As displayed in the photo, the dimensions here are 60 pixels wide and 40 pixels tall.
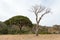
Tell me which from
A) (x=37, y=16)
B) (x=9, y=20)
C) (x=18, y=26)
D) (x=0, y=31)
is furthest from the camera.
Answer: (x=9, y=20)

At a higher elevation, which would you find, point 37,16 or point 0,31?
point 37,16

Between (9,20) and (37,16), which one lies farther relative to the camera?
(9,20)

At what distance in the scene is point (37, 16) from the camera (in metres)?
38.2

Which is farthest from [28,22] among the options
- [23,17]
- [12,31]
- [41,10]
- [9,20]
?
[41,10]

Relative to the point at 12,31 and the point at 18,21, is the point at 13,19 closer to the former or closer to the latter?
the point at 18,21

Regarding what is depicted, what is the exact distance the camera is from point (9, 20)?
62219 mm

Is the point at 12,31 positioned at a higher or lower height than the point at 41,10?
lower

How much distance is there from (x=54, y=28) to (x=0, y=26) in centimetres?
1902

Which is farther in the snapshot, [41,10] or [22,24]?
[22,24]

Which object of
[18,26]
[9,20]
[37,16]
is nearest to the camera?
[37,16]

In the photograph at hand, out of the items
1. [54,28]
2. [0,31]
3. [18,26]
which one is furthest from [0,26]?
[54,28]

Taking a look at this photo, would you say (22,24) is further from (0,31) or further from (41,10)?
(41,10)

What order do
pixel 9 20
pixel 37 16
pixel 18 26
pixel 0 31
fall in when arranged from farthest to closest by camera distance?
pixel 9 20
pixel 18 26
pixel 0 31
pixel 37 16

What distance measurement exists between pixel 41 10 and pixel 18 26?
20.4 m
